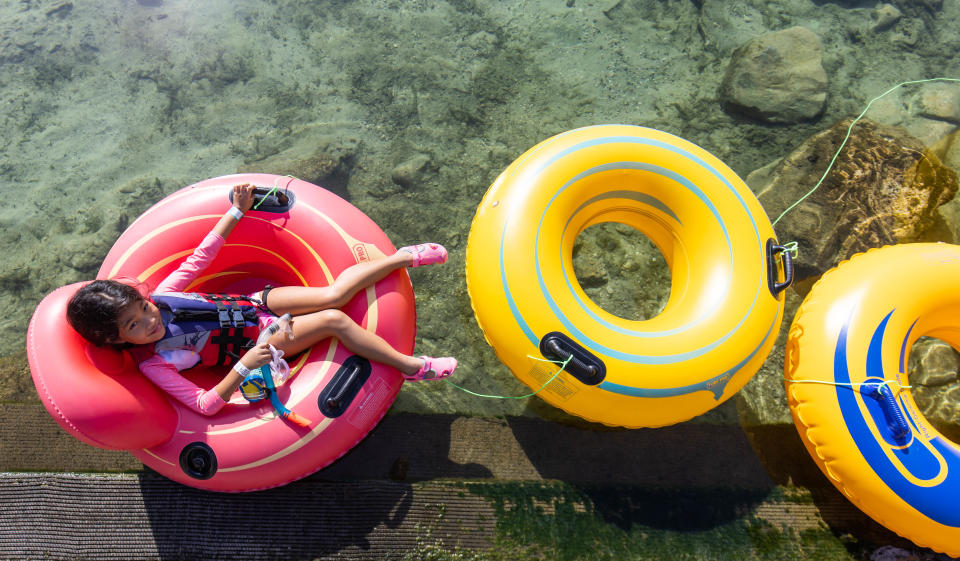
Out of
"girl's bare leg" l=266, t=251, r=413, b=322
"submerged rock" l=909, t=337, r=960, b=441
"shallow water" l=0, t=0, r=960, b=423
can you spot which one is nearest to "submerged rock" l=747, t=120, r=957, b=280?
"shallow water" l=0, t=0, r=960, b=423

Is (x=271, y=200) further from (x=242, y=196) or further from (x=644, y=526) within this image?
(x=644, y=526)

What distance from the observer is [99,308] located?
1.72 metres

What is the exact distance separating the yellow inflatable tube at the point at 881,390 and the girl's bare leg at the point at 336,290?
1.83 m

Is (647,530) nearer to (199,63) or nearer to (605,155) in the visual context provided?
(605,155)

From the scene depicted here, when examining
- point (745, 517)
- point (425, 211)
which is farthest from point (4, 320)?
point (745, 517)

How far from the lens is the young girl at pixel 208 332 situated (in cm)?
176

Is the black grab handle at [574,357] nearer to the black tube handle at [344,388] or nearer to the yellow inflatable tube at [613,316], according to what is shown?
the yellow inflatable tube at [613,316]

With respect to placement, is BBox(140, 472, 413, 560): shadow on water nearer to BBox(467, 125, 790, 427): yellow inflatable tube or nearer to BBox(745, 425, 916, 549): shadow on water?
BBox(467, 125, 790, 427): yellow inflatable tube

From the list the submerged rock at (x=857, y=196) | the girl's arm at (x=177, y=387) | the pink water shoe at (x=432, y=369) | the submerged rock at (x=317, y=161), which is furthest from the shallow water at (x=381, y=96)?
the girl's arm at (x=177, y=387)

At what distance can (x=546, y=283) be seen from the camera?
6.92 feet

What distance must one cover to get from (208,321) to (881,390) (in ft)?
9.04

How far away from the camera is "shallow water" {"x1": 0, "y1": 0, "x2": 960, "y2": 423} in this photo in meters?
3.23

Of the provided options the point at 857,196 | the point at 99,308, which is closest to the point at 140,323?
the point at 99,308

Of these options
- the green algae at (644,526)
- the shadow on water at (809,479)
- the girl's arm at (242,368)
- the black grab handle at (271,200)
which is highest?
the black grab handle at (271,200)
